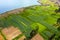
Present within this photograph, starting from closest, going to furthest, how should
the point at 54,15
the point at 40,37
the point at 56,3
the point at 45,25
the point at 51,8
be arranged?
1. the point at 40,37
2. the point at 45,25
3. the point at 54,15
4. the point at 51,8
5. the point at 56,3

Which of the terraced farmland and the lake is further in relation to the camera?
the lake

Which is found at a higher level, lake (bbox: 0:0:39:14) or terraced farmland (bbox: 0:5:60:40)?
lake (bbox: 0:0:39:14)

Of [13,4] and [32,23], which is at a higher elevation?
[13,4]

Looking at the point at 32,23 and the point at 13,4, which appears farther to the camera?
the point at 13,4

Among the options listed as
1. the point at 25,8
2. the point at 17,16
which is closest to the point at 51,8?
the point at 25,8

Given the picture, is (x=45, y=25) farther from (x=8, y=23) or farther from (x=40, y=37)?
(x=8, y=23)
